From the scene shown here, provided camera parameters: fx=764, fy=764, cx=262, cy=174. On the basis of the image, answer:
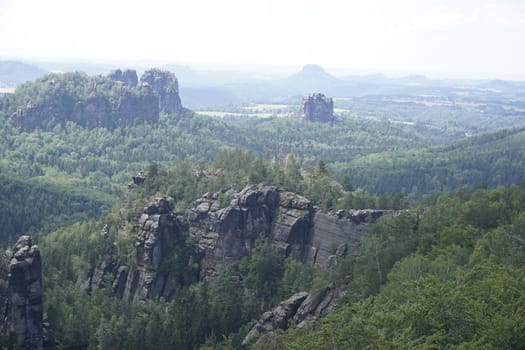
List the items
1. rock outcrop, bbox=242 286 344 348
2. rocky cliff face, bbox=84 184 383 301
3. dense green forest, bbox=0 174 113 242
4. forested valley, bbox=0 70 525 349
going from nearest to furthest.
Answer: forested valley, bbox=0 70 525 349 < rock outcrop, bbox=242 286 344 348 < rocky cliff face, bbox=84 184 383 301 < dense green forest, bbox=0 174 113 242

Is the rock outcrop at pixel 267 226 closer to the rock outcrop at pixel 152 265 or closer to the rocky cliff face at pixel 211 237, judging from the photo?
the rocky cliff face at pixel 211 237

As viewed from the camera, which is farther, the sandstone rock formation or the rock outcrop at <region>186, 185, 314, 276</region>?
the rock outcrop at <region>186, 185, 314, 276</region>

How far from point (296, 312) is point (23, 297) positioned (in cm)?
2611

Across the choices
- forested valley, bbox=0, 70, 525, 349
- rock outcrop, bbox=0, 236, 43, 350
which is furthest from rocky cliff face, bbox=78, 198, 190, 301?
rock outcrop, bbox=0, 236, 43, 350

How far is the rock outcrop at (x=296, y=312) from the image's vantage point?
224ft

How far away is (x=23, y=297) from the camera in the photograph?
240 feet

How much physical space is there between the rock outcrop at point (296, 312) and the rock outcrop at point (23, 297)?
20.4m

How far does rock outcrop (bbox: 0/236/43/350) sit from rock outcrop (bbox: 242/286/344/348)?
20.4 meters

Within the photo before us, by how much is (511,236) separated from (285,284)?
1061 inches

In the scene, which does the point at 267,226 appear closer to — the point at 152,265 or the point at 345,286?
the point at 152,265

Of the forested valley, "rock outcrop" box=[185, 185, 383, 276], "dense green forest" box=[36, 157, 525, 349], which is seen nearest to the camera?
"dense green forest" box=[36, 157, 525, 349]

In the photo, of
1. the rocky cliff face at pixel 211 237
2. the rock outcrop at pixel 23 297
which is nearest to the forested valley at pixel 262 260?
the rocky cliff face at pixel 211 237

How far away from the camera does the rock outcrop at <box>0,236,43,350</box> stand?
7231 centimetres

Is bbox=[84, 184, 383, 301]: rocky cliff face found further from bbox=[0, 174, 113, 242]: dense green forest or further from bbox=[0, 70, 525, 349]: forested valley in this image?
bbox=[0, 174, 113, 242]: dense green forest
